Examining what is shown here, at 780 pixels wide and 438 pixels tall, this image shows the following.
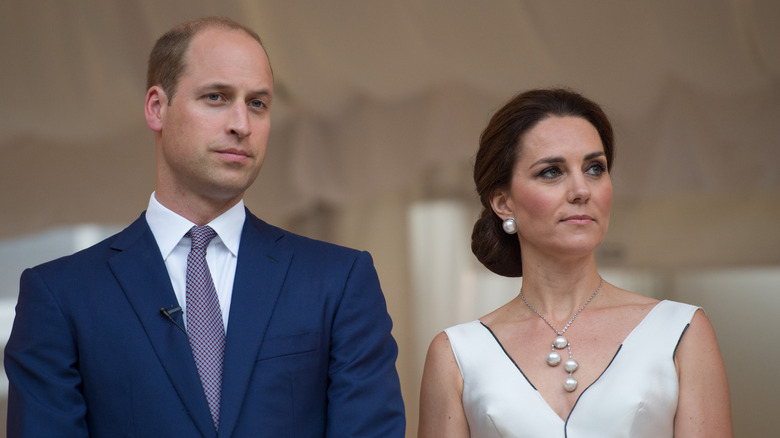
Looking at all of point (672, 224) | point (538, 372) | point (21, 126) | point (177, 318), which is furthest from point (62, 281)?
point (672, 224)

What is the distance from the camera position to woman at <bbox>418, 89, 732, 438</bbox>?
2598mm

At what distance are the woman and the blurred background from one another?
1723mm

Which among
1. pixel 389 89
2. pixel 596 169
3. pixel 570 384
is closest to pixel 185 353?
pixel 570 384

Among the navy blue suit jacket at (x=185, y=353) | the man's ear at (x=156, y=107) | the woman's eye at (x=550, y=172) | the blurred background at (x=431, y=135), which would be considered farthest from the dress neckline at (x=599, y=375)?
the blurred background at (x=431, y=135)

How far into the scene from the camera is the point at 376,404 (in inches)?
83.8

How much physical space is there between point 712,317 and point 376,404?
10.9 feet

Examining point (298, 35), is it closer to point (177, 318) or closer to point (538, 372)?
point (538, 372)

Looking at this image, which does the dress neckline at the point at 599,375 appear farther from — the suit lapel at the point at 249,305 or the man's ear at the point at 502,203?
the suit lapel at the point at 249,305

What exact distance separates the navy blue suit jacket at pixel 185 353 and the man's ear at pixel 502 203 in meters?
0.74

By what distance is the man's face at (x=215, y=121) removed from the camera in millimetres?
2184

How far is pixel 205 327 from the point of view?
7.00 feet

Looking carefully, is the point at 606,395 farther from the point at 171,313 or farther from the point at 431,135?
the point at 431,135

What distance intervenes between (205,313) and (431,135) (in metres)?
2.71

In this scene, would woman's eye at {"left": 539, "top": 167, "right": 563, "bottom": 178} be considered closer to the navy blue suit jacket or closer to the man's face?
the navy blue suit jacket
